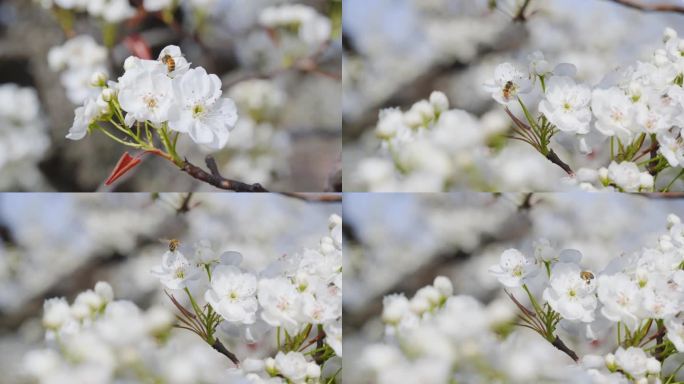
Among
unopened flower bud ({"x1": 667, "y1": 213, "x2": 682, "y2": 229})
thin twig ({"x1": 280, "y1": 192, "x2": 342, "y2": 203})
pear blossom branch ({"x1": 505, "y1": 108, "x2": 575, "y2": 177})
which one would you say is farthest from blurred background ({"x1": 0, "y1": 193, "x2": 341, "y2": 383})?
unopened flower bud ({"x1": 667, "y1": 213, "x2": 682, "y2": 229})

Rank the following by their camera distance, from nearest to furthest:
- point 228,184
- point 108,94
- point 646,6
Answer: point 108,94, point 228,184, point 646,6

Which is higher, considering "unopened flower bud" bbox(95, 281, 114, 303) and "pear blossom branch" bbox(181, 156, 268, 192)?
"pear blossom branch" bbox(181, 156, 268, 192)

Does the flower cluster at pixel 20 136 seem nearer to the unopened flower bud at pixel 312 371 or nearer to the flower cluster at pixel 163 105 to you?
the flower cluster at pixel 163 105

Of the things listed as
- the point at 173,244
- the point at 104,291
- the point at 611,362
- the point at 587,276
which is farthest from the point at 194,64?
the point at 611,362

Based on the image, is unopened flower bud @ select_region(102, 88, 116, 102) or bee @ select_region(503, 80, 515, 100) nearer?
unopened flower bud @ select_region(102, 88, 116, 102)

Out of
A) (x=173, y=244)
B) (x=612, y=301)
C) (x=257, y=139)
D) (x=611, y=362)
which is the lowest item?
(x=611, y=362)

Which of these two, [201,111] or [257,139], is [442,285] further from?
[201,111]

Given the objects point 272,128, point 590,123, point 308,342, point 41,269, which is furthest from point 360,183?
point 41,269

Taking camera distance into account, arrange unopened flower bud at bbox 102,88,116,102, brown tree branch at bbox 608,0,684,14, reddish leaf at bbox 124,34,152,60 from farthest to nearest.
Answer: brown tree branch at bbox 608,0,684,14 → reddish leaf at bbox 124,34,152,60 → unopened flower bud at bbox 102,88,116,102

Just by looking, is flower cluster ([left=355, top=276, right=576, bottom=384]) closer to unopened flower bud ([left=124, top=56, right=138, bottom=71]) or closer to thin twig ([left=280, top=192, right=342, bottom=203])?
thin twig ([left=280, top=192, right=342, bottom=203])

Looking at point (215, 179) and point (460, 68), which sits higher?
point (460, 68)
